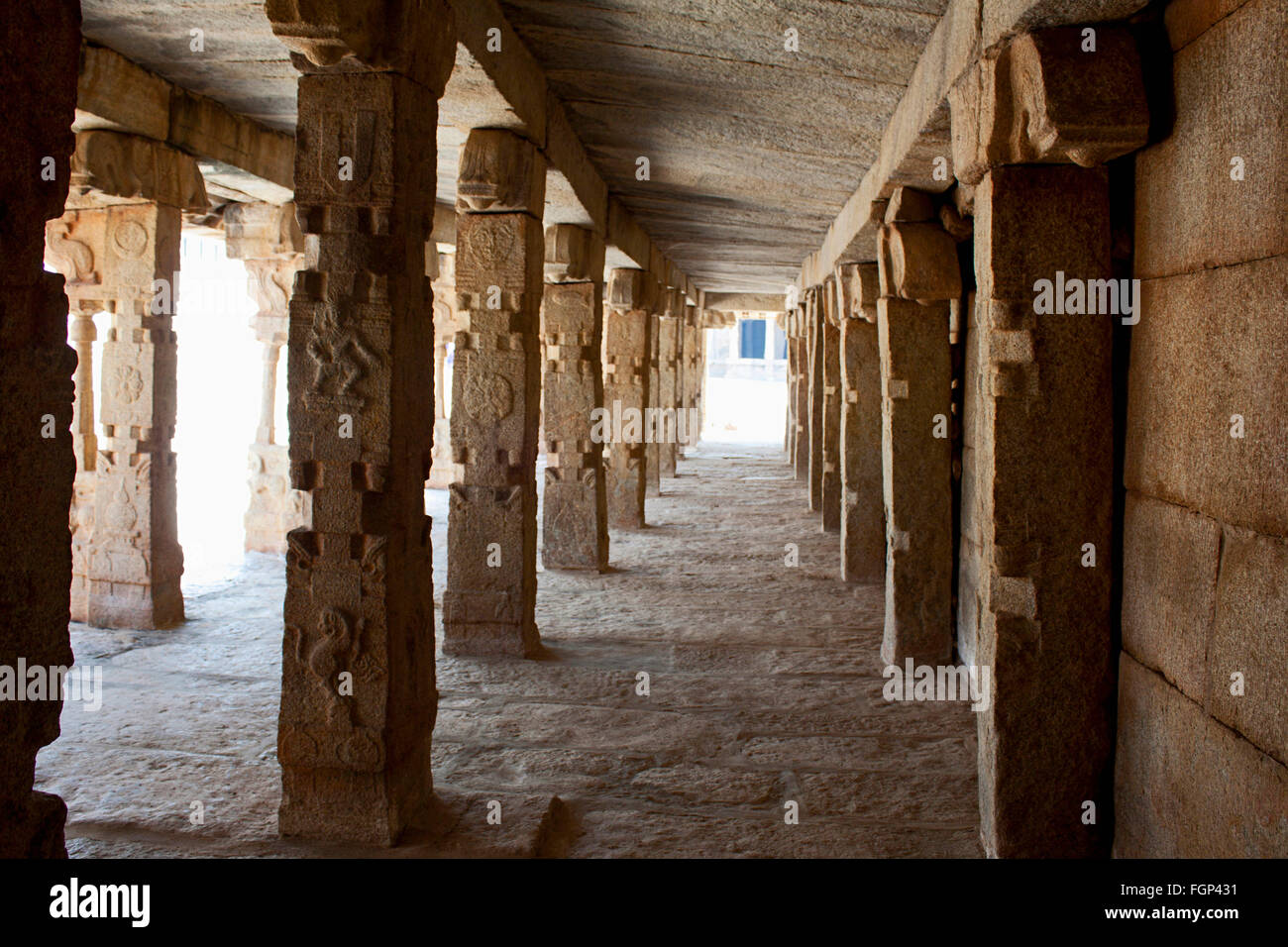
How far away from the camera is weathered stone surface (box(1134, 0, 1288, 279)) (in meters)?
2.37

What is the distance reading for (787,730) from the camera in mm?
4832

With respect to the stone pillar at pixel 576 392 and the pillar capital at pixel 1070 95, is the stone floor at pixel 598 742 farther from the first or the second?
the pillar capital at pixel 1070 95

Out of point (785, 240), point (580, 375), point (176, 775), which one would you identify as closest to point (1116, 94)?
point (176, 775)

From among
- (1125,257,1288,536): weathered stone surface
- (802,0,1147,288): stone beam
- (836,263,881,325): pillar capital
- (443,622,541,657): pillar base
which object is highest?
(802,0,1147,288): stone beam

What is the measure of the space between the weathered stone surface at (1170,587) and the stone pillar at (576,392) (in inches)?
204

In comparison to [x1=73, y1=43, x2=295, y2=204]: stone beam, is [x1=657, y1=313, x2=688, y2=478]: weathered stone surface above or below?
below

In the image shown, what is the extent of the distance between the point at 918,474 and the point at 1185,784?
3.18 metres

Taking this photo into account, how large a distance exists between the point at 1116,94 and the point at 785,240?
7.58 meters

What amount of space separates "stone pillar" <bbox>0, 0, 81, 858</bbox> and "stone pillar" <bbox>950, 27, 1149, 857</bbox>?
2.64m

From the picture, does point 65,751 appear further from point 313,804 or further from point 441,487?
point 441,487

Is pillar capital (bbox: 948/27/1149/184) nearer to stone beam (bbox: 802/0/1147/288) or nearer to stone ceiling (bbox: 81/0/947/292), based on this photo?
stone beam (bbox: 802/0/1147/288)

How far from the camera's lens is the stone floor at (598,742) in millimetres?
3619

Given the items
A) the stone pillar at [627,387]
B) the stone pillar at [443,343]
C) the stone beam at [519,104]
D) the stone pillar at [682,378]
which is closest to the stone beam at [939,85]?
the stone beam at [519,104]

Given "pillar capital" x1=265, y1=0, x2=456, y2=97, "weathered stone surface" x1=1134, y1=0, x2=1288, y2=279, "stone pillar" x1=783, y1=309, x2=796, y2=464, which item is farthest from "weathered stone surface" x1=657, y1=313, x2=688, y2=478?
"weathered stone surface" x1=1134, y1=0, x2=1288, y2=279
